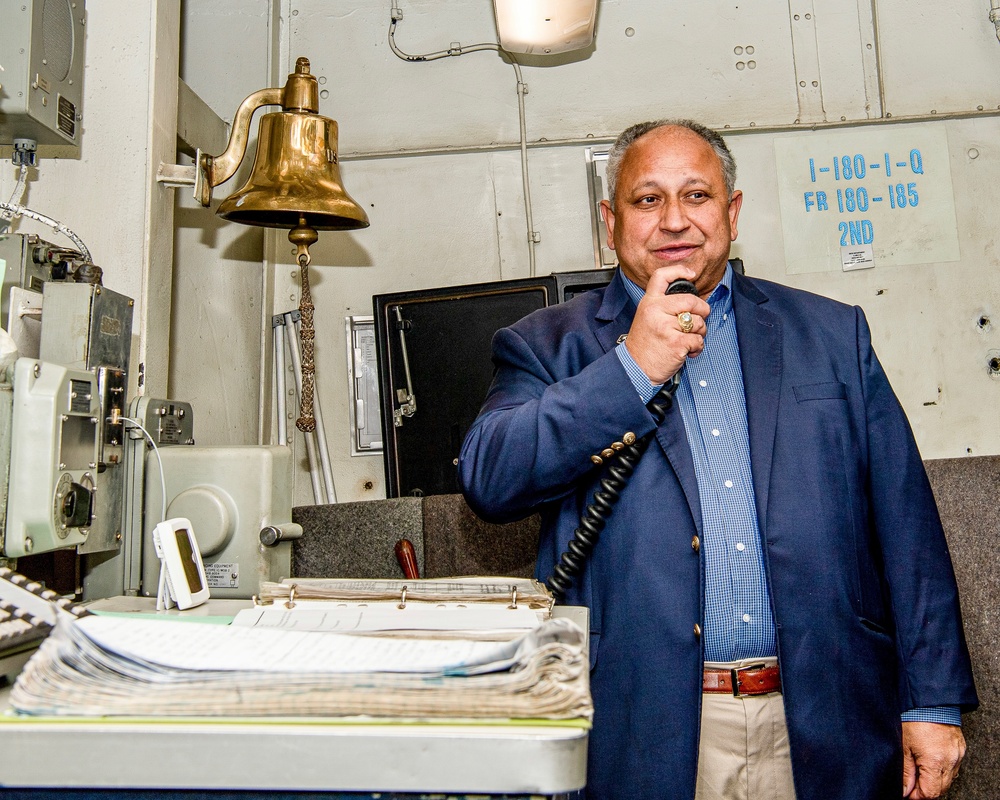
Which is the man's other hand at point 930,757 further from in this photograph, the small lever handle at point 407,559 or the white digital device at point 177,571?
the white digital device at point 177,571

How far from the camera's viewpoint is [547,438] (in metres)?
1.40

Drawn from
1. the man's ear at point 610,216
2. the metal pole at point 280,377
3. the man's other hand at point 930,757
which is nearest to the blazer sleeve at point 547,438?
the man's ear at point 610,216

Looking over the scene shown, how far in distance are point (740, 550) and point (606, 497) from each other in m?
0.23

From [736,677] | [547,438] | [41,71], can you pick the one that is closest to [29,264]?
[41,71]

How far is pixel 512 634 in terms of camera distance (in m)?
0.78

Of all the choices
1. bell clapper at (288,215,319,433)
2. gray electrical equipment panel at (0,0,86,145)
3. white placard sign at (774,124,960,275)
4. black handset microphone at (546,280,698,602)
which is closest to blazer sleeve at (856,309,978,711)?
black handset microphone at (546,280,698,602)

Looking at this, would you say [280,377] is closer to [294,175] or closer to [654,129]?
[294,175]

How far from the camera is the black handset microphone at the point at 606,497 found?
1.48 metres

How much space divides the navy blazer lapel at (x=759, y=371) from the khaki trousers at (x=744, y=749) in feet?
0.91

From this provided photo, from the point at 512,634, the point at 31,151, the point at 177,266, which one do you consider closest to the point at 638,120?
the point at 177,266

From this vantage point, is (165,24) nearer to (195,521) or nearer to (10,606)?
(195,521)

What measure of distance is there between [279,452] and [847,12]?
2677mm

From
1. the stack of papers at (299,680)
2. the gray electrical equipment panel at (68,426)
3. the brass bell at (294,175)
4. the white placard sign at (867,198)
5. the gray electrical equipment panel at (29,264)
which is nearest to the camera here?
the stack of papers at (299,680)

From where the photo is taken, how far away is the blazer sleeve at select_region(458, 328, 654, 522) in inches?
54.3
